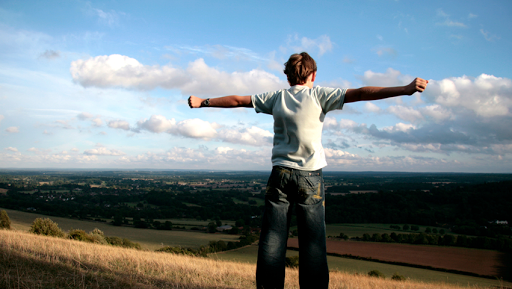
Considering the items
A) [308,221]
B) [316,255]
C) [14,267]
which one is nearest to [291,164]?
[308,221]

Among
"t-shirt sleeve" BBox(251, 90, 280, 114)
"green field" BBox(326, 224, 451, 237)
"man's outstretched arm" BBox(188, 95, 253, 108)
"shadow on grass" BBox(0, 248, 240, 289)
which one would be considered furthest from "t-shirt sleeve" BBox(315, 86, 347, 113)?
"green field" BBox(326, 224, 451, 237)

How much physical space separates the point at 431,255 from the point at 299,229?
1797 inches

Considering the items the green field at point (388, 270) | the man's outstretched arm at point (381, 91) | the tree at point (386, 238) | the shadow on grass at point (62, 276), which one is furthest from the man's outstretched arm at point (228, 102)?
the tree at point (386, 238)

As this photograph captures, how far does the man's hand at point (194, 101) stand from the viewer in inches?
115

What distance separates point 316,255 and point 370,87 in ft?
5.11

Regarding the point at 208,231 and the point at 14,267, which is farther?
the point at 208,231

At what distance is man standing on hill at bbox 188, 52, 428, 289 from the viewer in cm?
255

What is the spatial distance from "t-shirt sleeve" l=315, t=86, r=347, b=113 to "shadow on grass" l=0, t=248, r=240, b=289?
2942 mm

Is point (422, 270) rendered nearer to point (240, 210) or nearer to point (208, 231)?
point (208, 231)

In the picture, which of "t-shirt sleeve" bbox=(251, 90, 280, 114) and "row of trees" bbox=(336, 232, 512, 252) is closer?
"t-shirt sleeve" bbox=(251, 90, 280, 114)

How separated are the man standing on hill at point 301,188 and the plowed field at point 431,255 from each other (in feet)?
102

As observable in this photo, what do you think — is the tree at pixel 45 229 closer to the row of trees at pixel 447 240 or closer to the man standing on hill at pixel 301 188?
the man standing on hill at pixel 301 188

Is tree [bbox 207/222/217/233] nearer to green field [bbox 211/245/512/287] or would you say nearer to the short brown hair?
green field [bbox 211/245/512/287]

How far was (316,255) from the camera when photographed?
8.48 ft
